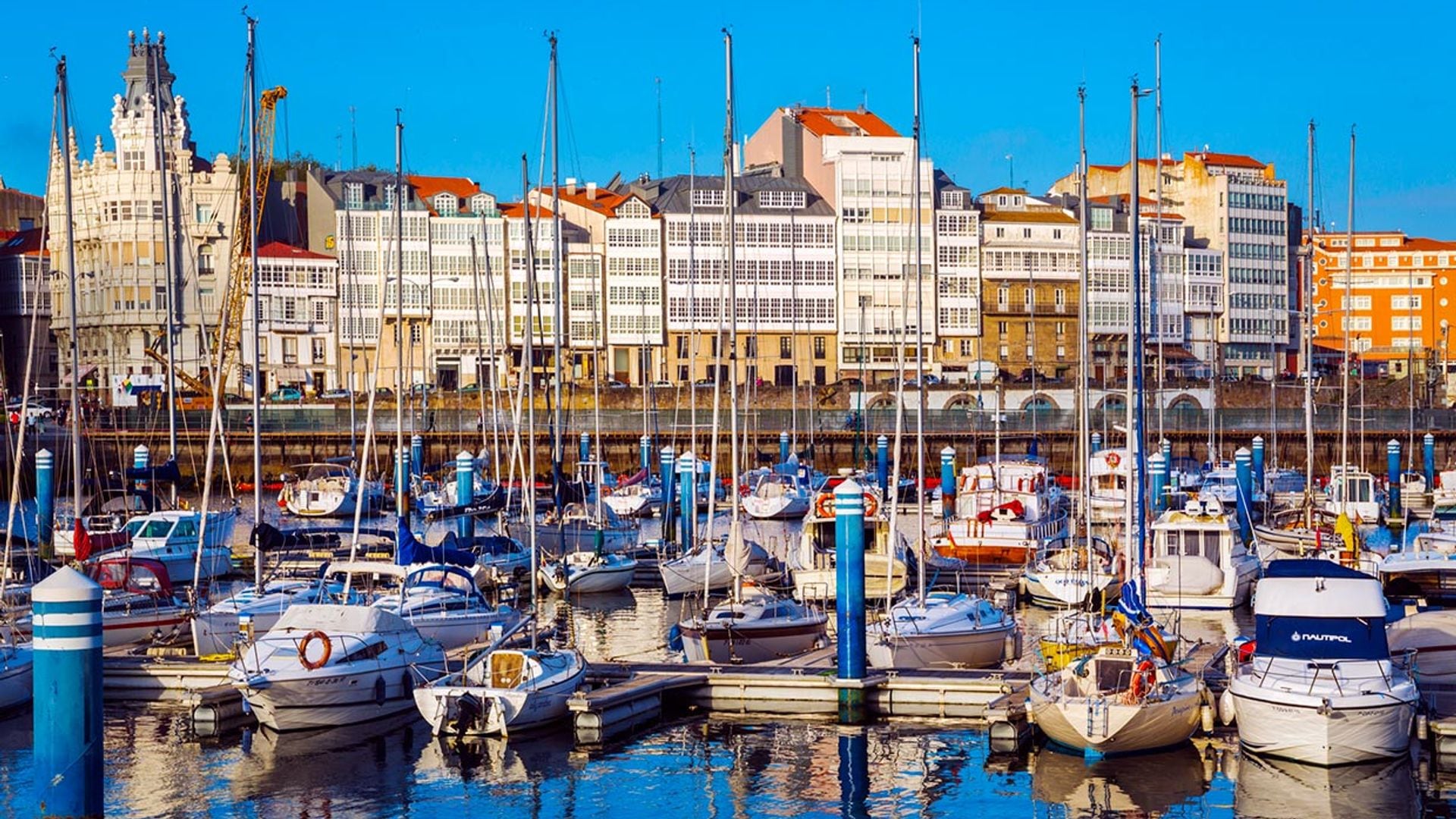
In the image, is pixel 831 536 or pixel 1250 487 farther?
pixel 1250 487

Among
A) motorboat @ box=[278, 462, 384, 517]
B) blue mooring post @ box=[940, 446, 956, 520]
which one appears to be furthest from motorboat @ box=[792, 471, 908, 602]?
motorboat @ box=[278, 462, 384, 517]

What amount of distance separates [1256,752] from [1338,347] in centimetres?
12495

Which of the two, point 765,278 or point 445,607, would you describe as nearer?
point 445,607

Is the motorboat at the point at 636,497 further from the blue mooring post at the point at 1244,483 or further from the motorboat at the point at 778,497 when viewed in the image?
the blue mooring post at the point at 1244,483

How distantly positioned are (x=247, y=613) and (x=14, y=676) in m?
4.61

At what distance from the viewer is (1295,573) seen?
83.4 ft

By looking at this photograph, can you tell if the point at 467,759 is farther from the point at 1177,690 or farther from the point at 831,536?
the point at 831,536

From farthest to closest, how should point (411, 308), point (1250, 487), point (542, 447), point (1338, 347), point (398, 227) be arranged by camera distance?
1. point (1338, 347)
2. point (411, 308)
3. point (542, 447)
4. point (1250, 487)
5. point (398, 227)

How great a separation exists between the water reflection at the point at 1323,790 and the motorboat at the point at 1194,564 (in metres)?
14.1

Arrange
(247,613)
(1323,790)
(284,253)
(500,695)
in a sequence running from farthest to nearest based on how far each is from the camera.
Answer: (284,253) < (247,613) < (500,695) < (1323,790)

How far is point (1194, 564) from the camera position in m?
38.0

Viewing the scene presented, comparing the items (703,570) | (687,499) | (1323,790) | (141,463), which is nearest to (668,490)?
(687,499)

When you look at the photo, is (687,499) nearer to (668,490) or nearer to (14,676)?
(668,490)

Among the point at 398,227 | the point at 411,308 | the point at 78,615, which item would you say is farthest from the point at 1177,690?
the point at 411,308
